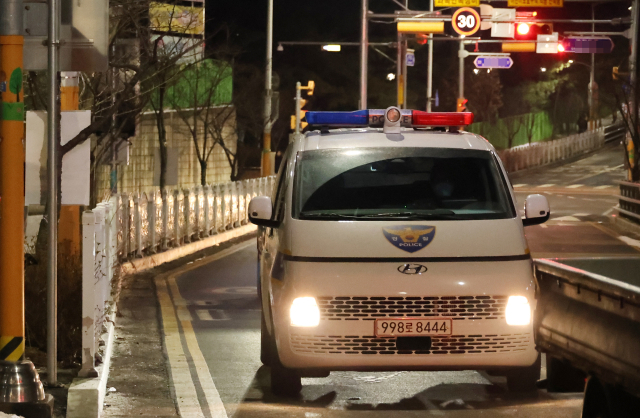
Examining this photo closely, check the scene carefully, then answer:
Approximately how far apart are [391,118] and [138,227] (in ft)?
30.9

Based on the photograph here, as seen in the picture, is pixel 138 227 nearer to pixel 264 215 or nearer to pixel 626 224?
pixel 264 215

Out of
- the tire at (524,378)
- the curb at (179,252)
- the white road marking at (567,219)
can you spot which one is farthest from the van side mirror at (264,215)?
the white road marking at (567,219)

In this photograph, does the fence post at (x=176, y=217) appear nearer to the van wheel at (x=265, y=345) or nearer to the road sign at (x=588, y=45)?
the van wheel at (x=265, y=345)

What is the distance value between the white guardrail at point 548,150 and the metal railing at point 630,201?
93.3ft

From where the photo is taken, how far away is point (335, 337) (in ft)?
25.0

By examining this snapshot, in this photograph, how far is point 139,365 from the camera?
366 inches

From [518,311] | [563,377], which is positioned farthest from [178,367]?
[563,377]

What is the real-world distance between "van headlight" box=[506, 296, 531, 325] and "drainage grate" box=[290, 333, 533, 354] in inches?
4.3

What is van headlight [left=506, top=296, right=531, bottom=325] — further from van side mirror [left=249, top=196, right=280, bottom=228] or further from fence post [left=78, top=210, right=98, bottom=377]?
fence post [left=78, top=210, right=98, bottom=377]

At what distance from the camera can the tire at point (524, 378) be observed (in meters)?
7.90

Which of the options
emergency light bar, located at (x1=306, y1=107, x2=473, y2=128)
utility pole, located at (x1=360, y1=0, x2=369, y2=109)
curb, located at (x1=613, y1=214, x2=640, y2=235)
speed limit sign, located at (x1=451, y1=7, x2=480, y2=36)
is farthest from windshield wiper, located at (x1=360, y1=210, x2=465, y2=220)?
utility pole, located at (x1=360, y1=0, x2=369, y2=109)

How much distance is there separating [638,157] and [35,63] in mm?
24530

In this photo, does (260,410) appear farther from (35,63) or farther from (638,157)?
(638,157)

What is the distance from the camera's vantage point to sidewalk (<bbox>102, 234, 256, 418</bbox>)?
25.5ft
